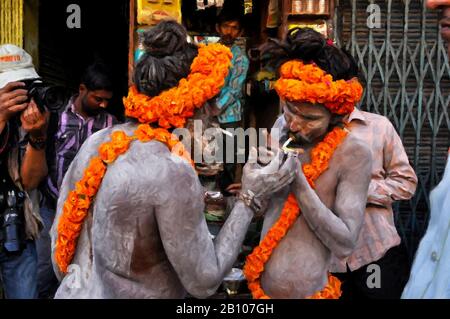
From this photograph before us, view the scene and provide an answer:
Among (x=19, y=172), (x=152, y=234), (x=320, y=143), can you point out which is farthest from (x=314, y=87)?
(x=19, y=172)

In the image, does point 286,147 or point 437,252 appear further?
point 286,147

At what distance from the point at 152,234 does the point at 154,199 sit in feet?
0.51

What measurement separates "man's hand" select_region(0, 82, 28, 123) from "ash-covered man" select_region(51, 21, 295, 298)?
1329 mm

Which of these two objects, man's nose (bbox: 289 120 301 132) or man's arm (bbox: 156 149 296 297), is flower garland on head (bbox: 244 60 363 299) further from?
man's arm (bbox: 156 149 296 297)

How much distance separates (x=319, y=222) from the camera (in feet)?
8.71

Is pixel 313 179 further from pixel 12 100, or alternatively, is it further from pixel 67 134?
pixel 67 134

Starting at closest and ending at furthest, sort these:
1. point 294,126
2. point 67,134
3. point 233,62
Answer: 1. point 294,126
2. point 67,134
3. point 233,62

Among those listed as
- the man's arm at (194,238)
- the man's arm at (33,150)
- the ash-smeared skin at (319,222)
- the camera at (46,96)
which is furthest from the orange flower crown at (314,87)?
the man's arm at (33,150)

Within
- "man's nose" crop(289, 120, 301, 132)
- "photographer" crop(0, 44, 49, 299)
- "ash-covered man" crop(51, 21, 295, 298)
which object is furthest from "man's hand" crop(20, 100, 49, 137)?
"man's nose" crop(289, 120, 301, 132)

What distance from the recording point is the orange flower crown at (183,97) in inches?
91.0

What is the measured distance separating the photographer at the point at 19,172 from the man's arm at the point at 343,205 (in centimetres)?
185

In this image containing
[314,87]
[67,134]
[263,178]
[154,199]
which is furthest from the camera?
[67,134]
